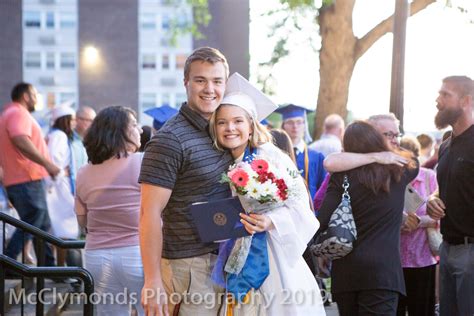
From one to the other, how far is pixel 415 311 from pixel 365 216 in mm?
1666

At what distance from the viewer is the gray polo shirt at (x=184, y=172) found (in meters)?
3.80

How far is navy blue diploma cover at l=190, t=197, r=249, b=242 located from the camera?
12.2ft

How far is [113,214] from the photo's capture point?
17.2ft

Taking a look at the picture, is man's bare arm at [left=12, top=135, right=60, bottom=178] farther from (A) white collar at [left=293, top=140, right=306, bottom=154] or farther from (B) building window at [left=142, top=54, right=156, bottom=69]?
(B) building window at [left=142, top=54, right=156, bottom=69]

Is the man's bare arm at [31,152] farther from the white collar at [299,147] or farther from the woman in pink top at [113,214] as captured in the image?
the woman in pink top at [113,214]

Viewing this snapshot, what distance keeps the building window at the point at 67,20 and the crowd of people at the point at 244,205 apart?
41.8m

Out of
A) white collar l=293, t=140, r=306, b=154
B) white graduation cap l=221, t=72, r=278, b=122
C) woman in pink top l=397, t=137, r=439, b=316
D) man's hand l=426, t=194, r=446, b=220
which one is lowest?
woman in pink top l=397, t=137, r=439, b=316

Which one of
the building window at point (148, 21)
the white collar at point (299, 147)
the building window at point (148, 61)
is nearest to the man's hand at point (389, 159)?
the white collar at point (299, 147)

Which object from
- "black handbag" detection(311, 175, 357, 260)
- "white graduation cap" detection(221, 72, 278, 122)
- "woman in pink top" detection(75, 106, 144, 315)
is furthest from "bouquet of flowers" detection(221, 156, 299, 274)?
"woman in pink top" detection(75, 106, 144, 315)

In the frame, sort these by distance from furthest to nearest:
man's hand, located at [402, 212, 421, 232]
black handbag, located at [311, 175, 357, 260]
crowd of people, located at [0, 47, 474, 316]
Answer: man's hand, located at [402, 212, 421, 232], black handbag, located at [311, 175, 357, 260], crowd of people, located at [0, 47, 474, 316]

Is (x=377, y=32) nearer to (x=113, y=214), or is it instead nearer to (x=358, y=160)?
(x=358, y=160)

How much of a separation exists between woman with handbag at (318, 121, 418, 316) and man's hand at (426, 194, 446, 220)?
0.27m

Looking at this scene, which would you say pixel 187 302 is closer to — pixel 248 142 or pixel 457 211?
pixel 248 142

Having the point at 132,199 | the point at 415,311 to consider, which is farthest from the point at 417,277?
the point at 132,199
